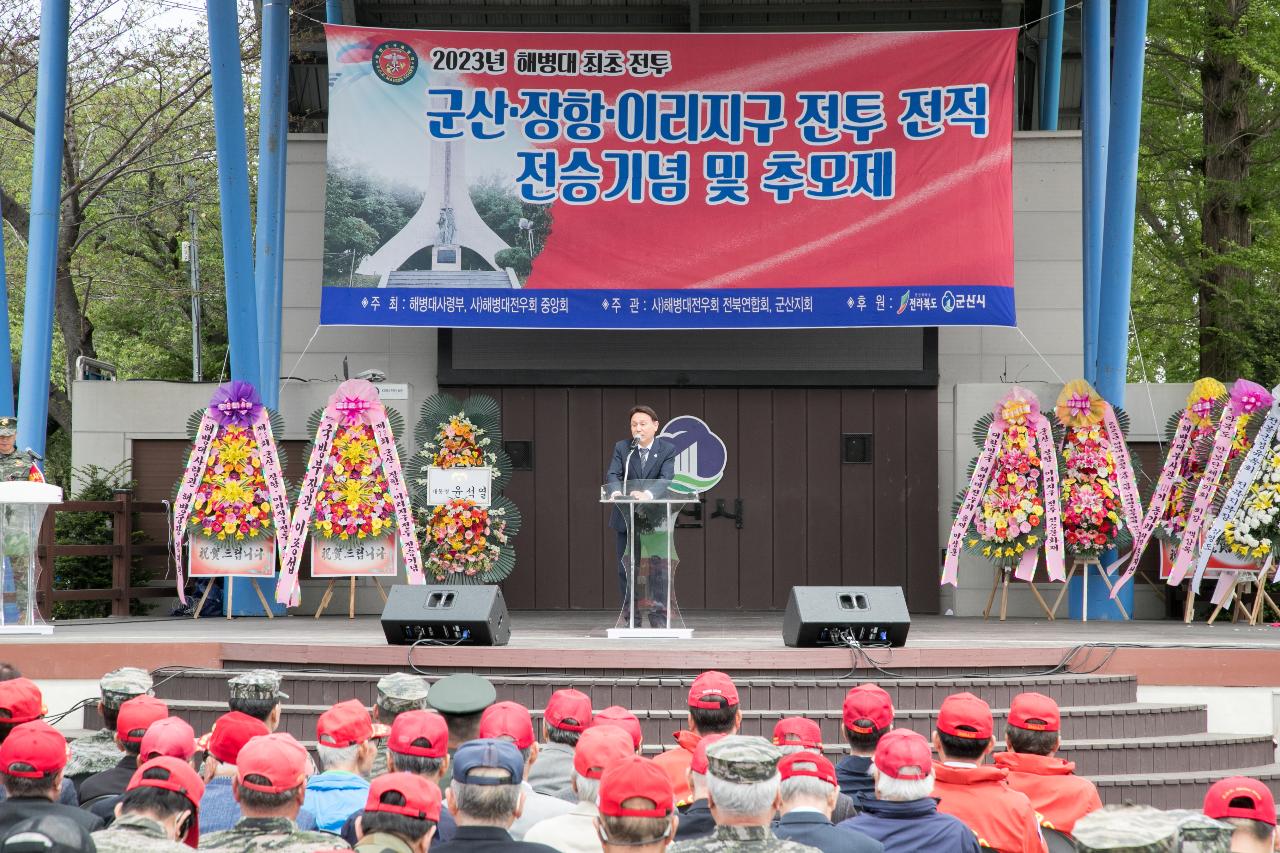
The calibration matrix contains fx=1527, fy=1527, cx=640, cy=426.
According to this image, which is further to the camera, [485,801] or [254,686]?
[254,686]

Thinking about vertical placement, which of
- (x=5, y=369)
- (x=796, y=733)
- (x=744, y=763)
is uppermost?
(x=5, y=369)

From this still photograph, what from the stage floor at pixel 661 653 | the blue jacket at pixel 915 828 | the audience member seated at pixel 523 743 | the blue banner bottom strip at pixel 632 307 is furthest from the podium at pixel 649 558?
the blue jacket at pixel 915 828

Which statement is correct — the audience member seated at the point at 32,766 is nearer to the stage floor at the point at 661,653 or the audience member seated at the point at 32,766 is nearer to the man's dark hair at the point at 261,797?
the man's dark hair at the point at 261,797

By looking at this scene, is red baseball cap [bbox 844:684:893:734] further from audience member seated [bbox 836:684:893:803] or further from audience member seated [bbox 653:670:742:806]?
audience member seated [bbox 653:670:742:806]

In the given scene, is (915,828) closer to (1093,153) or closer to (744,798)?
(744,798)

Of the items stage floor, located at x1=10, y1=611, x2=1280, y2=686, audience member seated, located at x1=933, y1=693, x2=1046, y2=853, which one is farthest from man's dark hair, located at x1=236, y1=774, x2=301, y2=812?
stage floor, located at x1=10, y1=611, x2=1280, y2=686

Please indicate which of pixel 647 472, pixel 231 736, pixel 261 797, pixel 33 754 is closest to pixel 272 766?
pixel 261 797

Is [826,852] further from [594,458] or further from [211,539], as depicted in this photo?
[594,458]

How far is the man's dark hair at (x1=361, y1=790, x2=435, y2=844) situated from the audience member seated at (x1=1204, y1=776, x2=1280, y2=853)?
1634mm

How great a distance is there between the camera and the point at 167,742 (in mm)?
3824

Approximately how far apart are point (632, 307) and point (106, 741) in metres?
7.64

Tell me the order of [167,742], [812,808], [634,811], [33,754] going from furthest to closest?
[167,742]
[812,808]
[33,754]
[634,811]

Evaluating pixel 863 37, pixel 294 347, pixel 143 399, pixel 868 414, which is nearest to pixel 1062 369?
pixel 868 414

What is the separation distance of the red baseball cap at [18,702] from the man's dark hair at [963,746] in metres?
2.56
